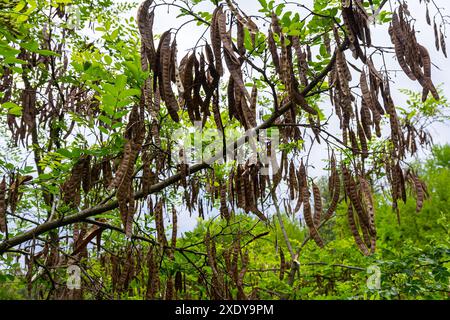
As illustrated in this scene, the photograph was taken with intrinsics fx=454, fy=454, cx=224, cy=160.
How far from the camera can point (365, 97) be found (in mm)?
1860

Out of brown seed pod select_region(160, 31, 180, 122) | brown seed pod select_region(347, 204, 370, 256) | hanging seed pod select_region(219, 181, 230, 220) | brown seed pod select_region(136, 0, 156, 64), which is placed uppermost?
brown seed pod select_region(136, 0, 156, 64)

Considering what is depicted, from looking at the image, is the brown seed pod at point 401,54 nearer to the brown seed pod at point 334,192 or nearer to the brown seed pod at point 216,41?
the brown seed pod at point 334,192

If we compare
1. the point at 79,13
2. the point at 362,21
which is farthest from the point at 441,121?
the point at 362,21

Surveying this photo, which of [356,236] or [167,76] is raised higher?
[167,76]

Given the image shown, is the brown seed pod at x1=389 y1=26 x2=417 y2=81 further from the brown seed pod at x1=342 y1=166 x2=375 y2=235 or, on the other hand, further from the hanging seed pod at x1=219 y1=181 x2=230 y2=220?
the hanging seed pod at x1=219 y1=181 x2=230 y2=220

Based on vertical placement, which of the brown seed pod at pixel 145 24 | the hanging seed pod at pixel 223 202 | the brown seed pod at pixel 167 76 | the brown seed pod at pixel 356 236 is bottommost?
the brown seed pod at pixel 356 236

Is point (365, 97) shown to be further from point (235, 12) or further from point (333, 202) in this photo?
point (235, 12)

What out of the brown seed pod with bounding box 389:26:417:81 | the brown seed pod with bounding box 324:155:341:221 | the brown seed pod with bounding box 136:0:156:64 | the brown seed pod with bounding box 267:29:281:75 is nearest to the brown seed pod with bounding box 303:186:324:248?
the brown seed pod with bounding box 324:155:341:221

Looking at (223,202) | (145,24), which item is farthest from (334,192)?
(145,24)

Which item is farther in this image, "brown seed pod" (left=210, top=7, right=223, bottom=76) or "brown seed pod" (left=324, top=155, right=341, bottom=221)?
"brown seed pod" (left=324, top=155, right=341, bottom=221)

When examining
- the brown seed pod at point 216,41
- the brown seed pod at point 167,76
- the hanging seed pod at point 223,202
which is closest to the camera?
the brown seed pod at point 216,41

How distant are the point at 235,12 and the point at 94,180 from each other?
139cm

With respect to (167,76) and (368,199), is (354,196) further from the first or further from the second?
(167,76)

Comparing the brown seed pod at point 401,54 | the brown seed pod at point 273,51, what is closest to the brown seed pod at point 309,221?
the brown seed pod at point 273,51
